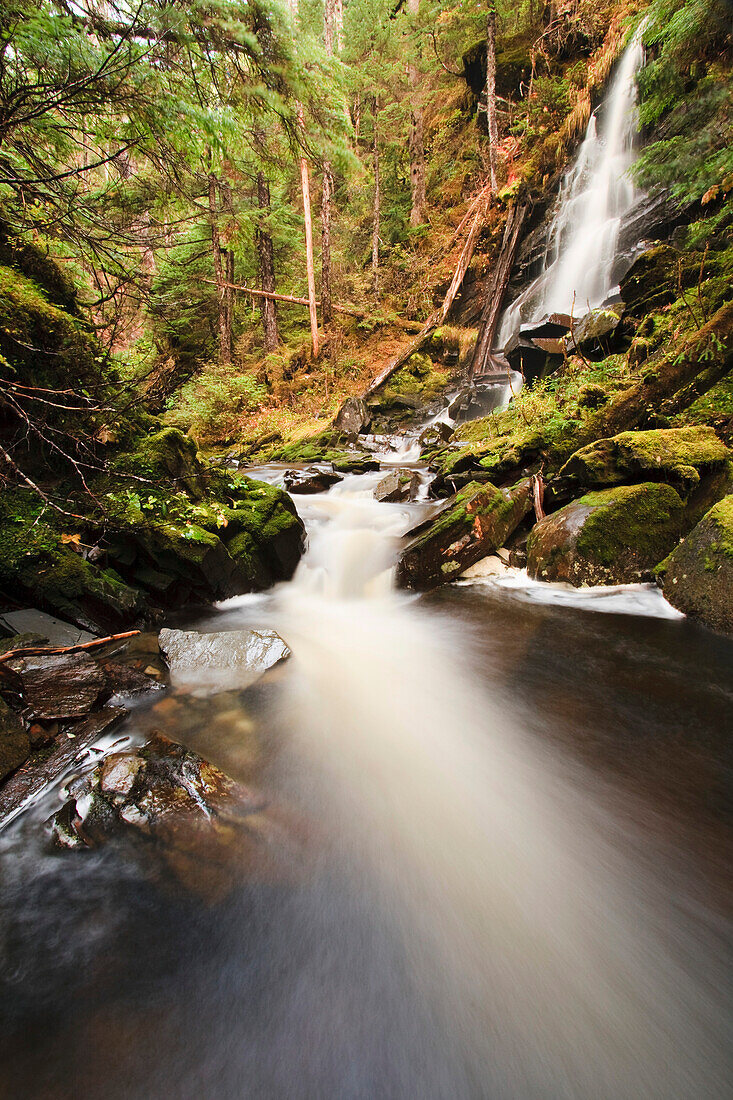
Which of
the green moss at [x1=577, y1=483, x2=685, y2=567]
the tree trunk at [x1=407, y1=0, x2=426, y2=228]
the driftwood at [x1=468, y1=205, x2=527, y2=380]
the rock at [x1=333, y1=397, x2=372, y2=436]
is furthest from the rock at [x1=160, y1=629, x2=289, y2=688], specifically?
the tree trunk at [x1=407, y1=0, x2=426, y2=228]

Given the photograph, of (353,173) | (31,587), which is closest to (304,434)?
(353,173)

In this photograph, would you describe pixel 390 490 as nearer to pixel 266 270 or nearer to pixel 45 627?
pixel 45 627

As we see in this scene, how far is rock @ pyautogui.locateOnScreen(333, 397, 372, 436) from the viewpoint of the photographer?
1387cm

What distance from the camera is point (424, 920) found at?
6.06ft

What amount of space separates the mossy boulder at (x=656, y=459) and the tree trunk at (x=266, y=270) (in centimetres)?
1590

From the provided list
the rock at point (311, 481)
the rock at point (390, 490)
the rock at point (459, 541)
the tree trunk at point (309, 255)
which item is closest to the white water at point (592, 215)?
the tree trunk at point (309, 255)

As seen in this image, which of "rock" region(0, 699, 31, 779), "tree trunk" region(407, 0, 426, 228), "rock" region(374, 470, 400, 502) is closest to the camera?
"rock" region(0, 699, 31, 779)

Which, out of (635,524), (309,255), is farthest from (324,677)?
(309,255)

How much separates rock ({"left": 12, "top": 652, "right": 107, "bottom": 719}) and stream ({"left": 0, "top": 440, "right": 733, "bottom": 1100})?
35 centimetres

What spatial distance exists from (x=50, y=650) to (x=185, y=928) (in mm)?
2187

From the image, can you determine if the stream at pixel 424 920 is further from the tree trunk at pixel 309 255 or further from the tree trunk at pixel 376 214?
the tree trunk at pixel 376 214

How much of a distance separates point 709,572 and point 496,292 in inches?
615

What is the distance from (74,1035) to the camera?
138 cm

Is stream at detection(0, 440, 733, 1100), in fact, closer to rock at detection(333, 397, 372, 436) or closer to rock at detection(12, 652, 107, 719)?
rock at detection(12, 652, 107, 719)
